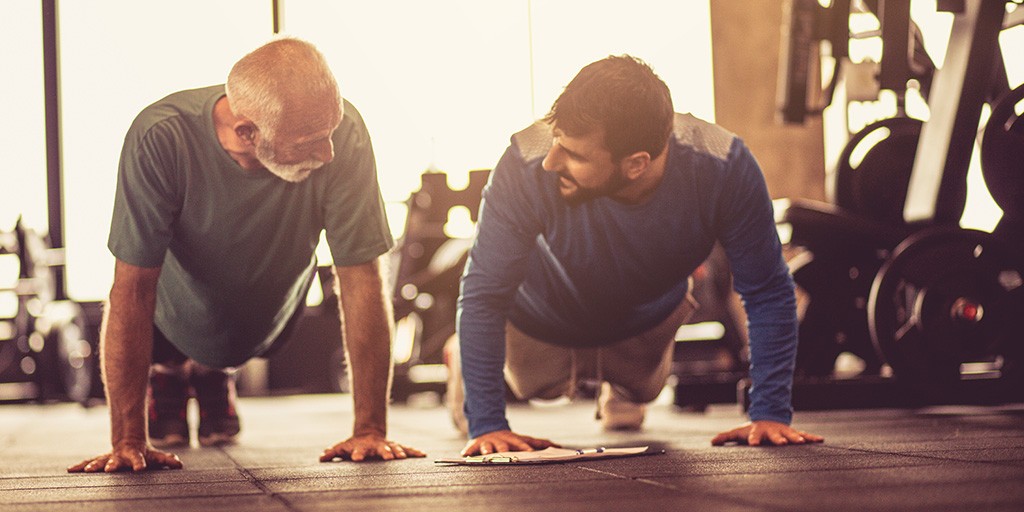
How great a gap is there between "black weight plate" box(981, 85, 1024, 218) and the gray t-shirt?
5.77ft

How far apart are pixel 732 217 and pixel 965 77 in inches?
59.0

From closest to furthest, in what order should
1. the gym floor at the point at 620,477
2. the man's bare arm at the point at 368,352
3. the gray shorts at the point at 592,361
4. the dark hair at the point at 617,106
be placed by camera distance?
the gym floor at the point at 620,477 < the dark hair at the point at 617,106 < the man's bare arm at the point at 368,352 < the gray shorts at the point at 592,361

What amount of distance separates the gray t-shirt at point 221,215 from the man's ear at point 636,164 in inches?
21.2

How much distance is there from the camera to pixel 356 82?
735 cm

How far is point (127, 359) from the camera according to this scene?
6.89 feet

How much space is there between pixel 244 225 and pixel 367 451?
551 millimetres

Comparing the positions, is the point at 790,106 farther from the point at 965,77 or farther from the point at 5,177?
the point at 5,177

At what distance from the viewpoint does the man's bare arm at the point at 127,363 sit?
209 centimetres

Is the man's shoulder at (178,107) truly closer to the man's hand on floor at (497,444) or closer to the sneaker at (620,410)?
the man's hand on floor at (497,444)

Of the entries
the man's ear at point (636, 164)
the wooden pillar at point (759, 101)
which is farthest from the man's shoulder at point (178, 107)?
the wooden pillar at point (759, 101)

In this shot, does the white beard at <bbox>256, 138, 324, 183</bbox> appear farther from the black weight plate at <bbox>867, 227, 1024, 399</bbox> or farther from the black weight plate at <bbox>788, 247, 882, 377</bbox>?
the black weight plate at <bbox>788, 247, 882, 377</bbox>

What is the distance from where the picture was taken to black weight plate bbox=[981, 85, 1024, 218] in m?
3.04

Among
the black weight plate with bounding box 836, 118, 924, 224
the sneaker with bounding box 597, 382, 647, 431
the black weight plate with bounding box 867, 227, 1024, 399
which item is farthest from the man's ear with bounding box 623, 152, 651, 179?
the black weight plate with bounding box 836, 118, 924, 224

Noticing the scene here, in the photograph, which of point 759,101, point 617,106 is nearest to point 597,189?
point 617,106
